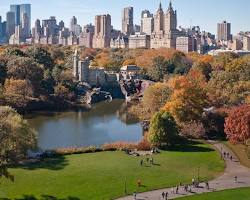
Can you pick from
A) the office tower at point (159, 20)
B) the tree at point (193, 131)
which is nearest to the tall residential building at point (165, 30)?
the office tower at point (159, 20)

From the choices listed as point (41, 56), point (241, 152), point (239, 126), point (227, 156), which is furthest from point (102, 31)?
point (227, 156)

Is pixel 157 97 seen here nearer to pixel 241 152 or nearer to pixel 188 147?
pixel 188 147

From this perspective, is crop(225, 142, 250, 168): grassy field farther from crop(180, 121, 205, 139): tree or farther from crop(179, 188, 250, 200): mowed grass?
crop(179, 188, 250, 200): mowed grass

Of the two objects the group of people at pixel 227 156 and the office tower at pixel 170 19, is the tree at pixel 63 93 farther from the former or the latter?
the office tower at pixel 170 19

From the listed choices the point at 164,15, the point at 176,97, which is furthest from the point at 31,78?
the point at 164,15

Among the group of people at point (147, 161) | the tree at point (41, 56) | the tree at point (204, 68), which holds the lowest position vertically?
the group of people at point (147, 161)

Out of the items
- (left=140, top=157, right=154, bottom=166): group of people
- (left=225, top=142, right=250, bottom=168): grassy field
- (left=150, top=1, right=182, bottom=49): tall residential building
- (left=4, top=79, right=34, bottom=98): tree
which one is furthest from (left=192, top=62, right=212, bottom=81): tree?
(left=150, top=1, right=182, bottom=49): tall residential building
